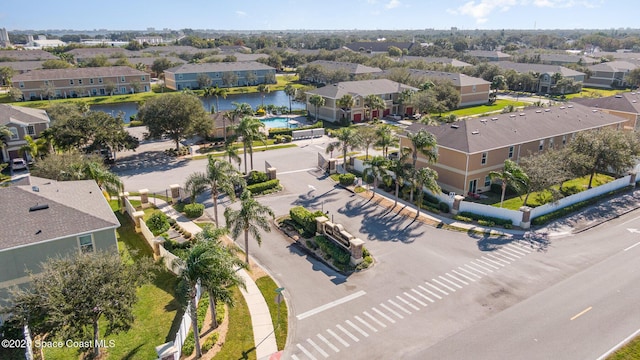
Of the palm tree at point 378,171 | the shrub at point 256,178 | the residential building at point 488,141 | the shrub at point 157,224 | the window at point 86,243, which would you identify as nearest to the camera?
the window at point 86,243

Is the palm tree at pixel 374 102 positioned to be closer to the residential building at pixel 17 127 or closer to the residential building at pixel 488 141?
the residential building at pixel 488 141

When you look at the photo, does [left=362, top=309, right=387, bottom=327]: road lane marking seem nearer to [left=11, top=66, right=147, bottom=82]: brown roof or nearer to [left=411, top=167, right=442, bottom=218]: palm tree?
[left=411, top=167, right=442, bottom=218]: palm tree

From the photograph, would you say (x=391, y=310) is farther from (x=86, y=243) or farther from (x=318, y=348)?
(x=86, y=243)

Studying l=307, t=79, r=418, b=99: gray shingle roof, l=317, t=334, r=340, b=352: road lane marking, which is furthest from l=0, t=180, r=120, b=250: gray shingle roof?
l=307, t=79, r=418, b=99: gray shingle roof

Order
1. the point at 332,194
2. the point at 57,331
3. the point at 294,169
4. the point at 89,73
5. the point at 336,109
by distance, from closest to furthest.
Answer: the point at 57,331 < the point at 332,194 < the point at 294,169 < the point at 336,109 < the point at 89,73

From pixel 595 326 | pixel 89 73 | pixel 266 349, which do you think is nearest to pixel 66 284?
pixel 266 349

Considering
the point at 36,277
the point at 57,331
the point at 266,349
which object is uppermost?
the point at 36,277

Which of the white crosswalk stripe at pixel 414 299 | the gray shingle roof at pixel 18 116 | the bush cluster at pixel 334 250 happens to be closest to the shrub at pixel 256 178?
the bush cluster at pixel 334 250

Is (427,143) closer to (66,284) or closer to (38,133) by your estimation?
(66,284)
